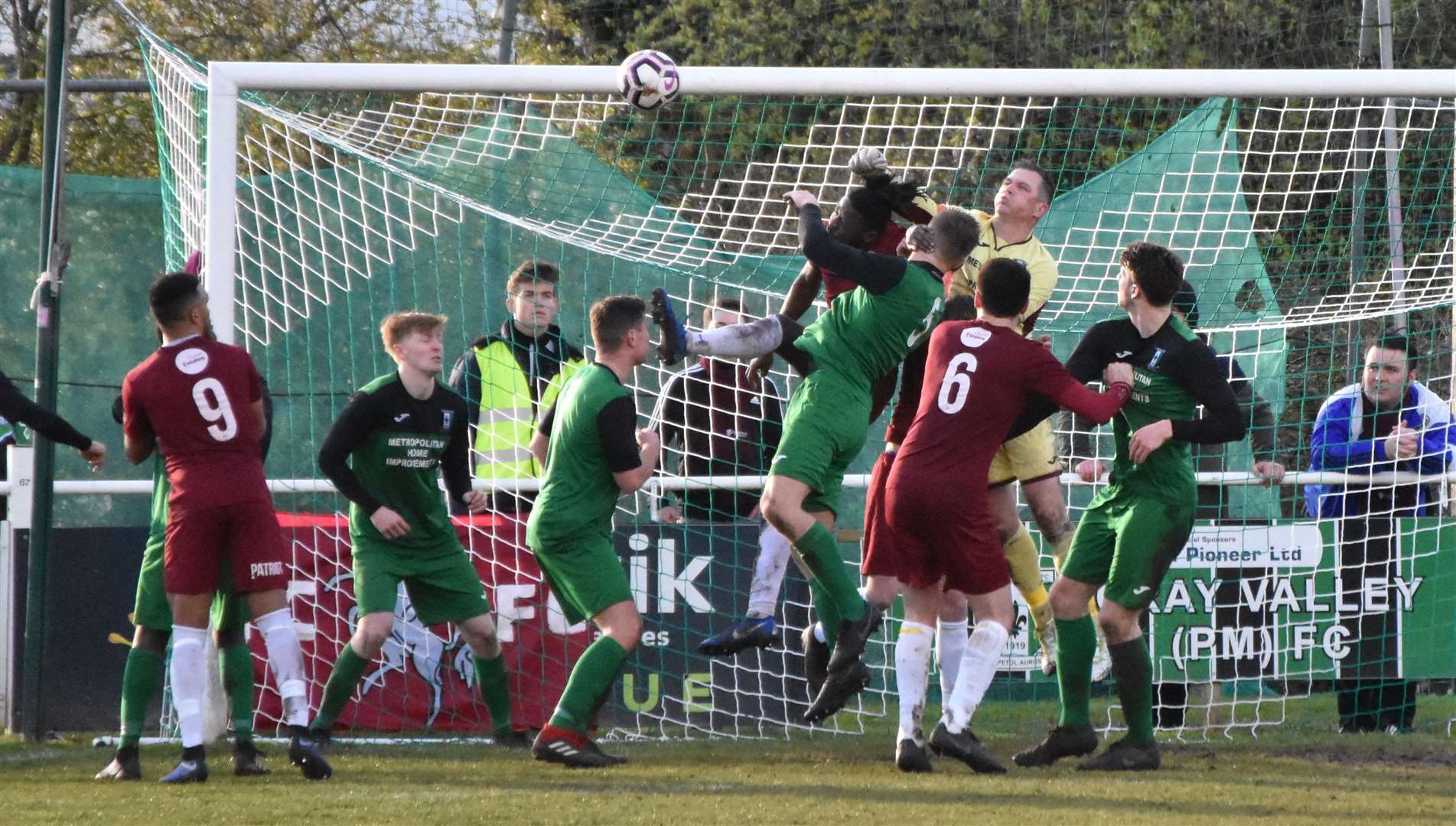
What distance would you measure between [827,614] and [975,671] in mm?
709

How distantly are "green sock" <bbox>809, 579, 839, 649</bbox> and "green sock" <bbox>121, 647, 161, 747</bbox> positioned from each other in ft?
8.33

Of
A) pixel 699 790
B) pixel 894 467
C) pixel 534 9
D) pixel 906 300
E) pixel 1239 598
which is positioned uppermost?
pixel 534 9

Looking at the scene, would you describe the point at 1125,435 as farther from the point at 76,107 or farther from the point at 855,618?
the point at 76,107

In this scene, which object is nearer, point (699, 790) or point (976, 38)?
point (699, 790)

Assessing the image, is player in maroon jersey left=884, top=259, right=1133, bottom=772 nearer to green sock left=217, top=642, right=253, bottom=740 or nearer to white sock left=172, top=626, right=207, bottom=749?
green sock left=217, top=642, right=253, bottom=740

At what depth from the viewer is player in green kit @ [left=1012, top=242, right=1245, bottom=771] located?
638 centimetres

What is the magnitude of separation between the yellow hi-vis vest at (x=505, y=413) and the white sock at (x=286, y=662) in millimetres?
2055

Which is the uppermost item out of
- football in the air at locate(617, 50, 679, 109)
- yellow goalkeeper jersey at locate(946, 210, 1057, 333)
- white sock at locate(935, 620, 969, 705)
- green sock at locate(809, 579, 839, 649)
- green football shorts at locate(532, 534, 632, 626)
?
football in the air at locate(617, 50, 679, 109)

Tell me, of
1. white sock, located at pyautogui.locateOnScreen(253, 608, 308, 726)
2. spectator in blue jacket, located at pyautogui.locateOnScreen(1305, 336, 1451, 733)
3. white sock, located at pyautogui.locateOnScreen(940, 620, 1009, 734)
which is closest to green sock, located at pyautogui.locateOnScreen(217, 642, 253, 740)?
white sock, located at pyautogui.locateOnScreen(253, 608, 308, 726)

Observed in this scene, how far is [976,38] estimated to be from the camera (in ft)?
48.6

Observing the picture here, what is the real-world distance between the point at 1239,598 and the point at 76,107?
10402 millimetres

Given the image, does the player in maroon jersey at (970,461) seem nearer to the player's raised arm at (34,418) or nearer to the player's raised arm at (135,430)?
the player's raised arm at (135,430)

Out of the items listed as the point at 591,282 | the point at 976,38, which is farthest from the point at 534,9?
the point at 591,282

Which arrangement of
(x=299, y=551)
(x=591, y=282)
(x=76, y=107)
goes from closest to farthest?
(x=299, y=551) < (x=591, y=282) < (x=76, y=107)
